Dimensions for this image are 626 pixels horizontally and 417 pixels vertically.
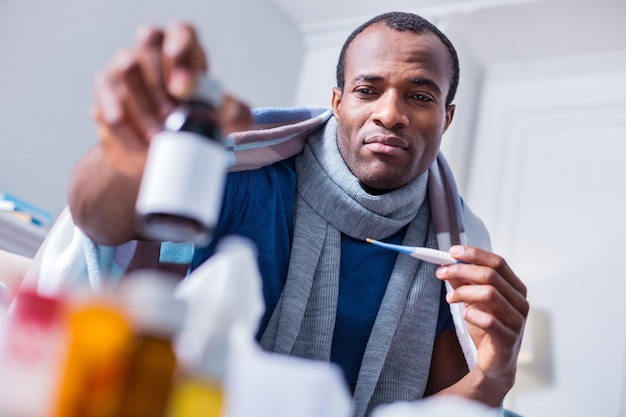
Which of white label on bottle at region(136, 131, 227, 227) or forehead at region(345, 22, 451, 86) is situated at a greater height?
forehead at region(345, 22, 451, 86)

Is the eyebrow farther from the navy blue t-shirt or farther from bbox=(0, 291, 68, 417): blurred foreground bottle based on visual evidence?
bbox=(0, 291, 68, 417): blurred foreground bottle

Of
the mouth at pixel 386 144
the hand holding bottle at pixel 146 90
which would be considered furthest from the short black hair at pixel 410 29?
the hand holding bottle at pixel 146 90

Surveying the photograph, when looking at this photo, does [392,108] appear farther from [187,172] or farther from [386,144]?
[187,172]

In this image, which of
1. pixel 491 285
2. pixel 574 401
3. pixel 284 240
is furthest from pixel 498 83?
pixel 491 285

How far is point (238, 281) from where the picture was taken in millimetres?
441

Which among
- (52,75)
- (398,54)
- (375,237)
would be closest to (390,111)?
(398,54)

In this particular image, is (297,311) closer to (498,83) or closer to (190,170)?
(190,170)

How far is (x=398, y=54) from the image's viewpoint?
142 cm

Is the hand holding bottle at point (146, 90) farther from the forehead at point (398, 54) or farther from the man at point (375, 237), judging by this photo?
the forehead at point (398, 54)

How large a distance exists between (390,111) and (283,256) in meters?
0.33

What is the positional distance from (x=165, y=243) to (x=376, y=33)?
67 centimetres

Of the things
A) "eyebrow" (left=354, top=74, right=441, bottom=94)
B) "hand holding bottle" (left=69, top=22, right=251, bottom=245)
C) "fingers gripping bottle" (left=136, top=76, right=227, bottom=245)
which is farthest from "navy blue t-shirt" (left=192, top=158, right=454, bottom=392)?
"fingers gripping bottle" (left=136, top=76, right=227, bottom=245)

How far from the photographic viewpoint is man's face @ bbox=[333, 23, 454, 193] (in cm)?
137

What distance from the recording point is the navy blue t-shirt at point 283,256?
4.14ft
